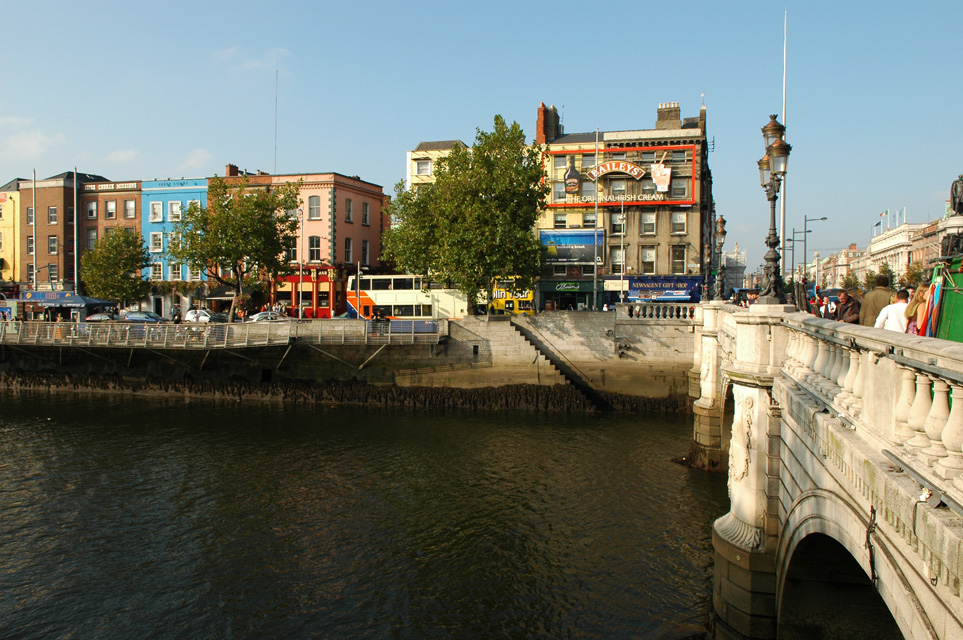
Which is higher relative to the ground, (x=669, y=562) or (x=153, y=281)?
(x=153, y=281)

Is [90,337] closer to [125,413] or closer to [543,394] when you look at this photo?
[125,413]

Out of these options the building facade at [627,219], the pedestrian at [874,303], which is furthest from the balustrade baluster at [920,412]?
the building facade at [627,219]

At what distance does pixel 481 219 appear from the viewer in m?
34.0

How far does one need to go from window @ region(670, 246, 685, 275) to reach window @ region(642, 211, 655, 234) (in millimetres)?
2057

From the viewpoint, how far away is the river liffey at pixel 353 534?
1192 cm

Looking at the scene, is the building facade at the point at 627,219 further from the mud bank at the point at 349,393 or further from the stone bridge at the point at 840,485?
the stone bridge at the point at 840,485

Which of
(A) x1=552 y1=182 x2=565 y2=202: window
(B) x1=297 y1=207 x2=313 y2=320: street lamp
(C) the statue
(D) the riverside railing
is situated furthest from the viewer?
(A) x1=552 y1=182 x2=565 y2=202: window

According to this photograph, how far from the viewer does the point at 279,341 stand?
110 ft

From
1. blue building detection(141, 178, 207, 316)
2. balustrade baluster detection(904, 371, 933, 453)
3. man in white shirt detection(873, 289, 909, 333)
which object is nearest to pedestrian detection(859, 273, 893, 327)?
man in white shirt detection(873, 289, 909, 333)

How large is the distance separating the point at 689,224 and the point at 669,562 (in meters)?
35.7

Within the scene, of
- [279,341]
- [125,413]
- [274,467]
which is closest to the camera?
[274,467]

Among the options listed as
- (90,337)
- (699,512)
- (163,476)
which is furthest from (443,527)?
(90,337)

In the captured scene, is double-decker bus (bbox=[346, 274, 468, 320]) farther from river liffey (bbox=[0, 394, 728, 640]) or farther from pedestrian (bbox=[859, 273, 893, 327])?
pedestrian (bbox=[859, 273, 893, 327])

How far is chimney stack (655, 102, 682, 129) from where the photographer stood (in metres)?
48.8
